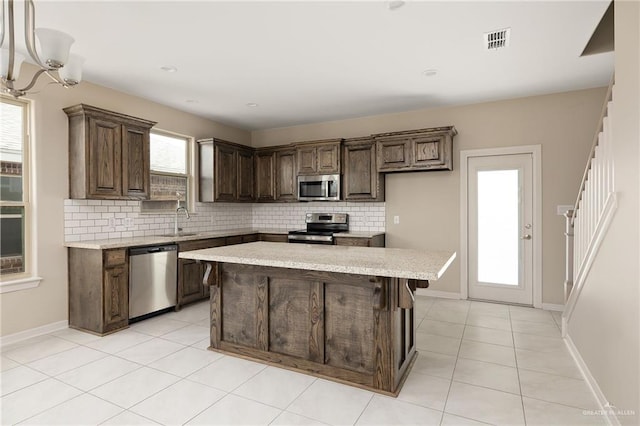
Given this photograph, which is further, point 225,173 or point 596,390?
point 225,173

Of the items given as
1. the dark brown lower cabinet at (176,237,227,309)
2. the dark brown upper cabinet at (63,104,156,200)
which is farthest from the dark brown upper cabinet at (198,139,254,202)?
the dark brown upper cabinet at (63,104,156,200)

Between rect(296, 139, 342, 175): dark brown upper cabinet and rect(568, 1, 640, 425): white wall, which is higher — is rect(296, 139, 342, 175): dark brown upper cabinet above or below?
above

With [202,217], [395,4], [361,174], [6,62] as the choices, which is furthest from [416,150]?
[6,62]

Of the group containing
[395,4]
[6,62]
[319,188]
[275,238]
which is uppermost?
[395,4]

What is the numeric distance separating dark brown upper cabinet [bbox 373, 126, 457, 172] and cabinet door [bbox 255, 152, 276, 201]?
1904 mm

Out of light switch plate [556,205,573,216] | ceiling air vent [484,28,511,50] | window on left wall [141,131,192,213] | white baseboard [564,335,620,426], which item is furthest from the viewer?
window on left wall [141,131,192,213]

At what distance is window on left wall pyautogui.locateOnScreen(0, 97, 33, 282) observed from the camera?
129 inches

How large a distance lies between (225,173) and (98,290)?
252 cm

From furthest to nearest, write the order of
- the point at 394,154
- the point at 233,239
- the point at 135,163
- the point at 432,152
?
the point at 233,239
the point at 394,154
the point at 432,152
the point at 135,163

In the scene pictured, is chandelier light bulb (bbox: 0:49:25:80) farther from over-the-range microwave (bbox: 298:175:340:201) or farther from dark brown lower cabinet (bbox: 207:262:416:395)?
over-the-range microwave (bbox: 298:175:340:201)

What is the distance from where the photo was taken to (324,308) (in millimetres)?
2613

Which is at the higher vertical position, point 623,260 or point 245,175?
point 245,175

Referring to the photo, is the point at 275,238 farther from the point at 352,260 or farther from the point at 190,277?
the point at 352,260

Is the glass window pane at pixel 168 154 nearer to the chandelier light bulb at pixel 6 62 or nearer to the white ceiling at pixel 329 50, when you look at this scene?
the white ceiling at pixel 329 50
